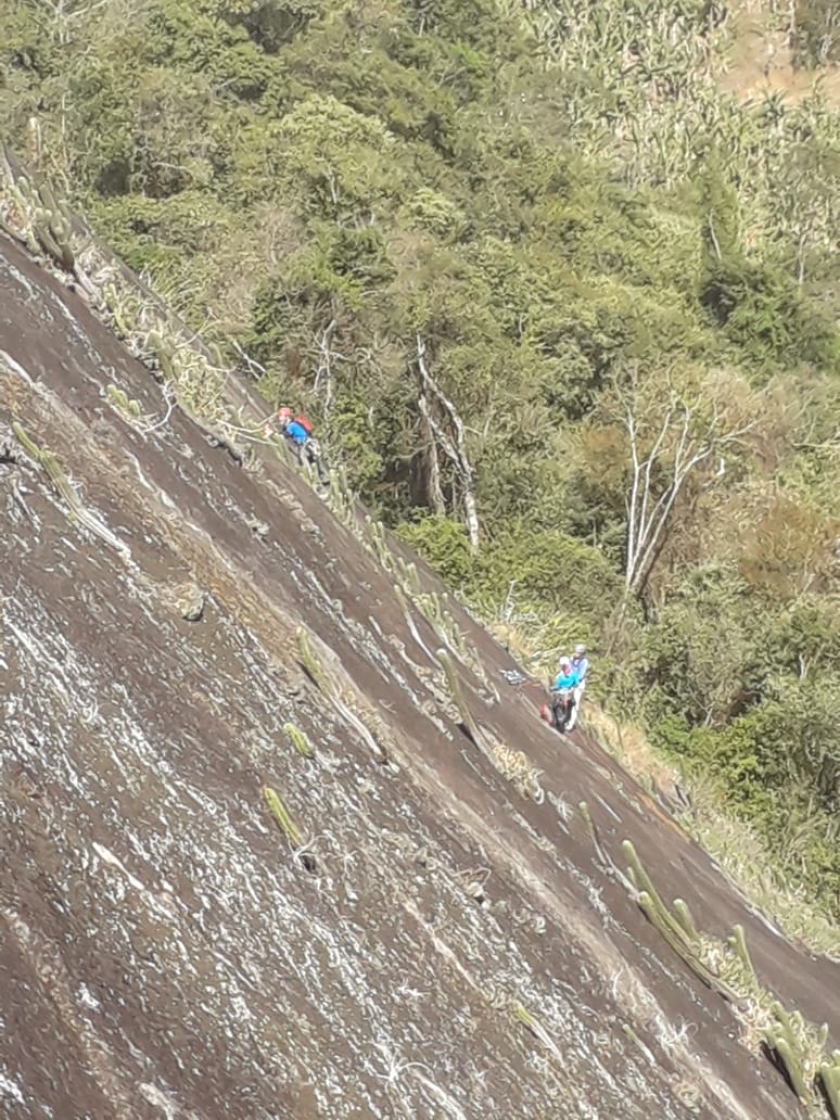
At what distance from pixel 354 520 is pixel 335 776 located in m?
5.34

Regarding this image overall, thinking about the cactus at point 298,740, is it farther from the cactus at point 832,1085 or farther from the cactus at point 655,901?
the cactus at point 832,1085

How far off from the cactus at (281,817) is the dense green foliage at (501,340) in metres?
13.5

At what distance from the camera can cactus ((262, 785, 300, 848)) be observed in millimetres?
5316

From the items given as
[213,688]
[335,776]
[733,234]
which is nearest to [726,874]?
[335,776]

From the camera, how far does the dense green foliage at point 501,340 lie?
2039 cm

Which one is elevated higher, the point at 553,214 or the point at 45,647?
the point at 553,214

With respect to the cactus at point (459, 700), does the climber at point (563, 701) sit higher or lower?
lower

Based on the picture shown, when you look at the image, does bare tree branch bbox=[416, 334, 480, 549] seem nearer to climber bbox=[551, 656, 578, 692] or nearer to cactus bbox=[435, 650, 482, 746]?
climber bbox=[551, 656, 578, 692]

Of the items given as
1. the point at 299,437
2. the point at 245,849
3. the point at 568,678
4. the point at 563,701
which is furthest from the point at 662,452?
the point at 245,849

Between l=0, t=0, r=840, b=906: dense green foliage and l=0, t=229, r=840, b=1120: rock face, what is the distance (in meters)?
10.7

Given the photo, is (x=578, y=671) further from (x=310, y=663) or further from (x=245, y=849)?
(x=245, y=849)

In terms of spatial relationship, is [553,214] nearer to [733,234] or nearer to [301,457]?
[733,234]

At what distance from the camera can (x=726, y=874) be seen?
466 inches

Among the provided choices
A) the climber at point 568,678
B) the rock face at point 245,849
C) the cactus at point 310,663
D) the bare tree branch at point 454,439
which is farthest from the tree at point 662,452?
the cactus at point 310,663
